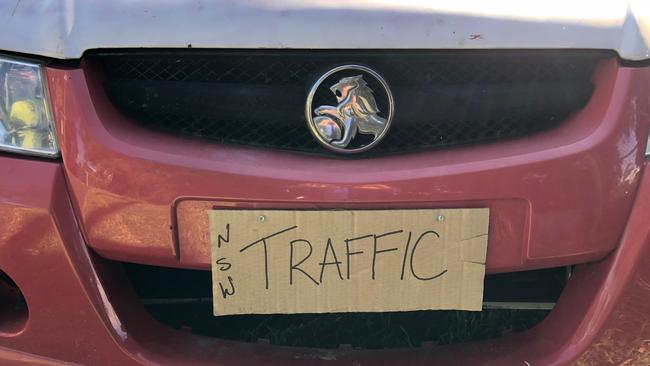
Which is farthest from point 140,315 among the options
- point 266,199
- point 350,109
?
point 350,109

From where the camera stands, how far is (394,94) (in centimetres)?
162

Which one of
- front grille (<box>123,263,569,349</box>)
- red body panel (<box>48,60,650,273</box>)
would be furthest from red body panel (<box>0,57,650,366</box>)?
front grille (<box>123,263,569,349</box>)

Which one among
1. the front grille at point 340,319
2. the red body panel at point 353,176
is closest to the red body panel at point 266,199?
the red body panel at point 353,176

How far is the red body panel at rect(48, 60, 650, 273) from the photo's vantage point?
1.57 metres

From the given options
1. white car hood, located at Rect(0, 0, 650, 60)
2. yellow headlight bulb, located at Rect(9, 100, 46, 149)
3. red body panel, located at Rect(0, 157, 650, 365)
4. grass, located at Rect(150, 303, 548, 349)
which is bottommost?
grass, located at Rect(150, 303, 548, 349)

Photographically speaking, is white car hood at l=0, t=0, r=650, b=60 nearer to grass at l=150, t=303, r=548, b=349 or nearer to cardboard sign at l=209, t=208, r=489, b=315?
cardboard sign at l=209, t=208, r=489, b=315

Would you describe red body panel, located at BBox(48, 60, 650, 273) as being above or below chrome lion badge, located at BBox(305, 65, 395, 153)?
below

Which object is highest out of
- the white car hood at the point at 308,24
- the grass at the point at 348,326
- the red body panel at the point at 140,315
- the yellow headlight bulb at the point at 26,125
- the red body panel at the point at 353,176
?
the white car hood at the point at 308,24

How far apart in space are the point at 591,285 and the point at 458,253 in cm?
34

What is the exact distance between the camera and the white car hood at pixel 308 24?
1.50m

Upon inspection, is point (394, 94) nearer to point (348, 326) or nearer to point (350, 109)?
point (350, 109)

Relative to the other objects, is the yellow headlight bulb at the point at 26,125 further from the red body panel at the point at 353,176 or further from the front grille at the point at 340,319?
the front grille at the point at 340,319

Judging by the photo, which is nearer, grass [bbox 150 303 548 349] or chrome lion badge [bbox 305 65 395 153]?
chrome lion badge [bbox 305 65 395 153]

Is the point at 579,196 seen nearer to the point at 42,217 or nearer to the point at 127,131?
the point at 127,131
